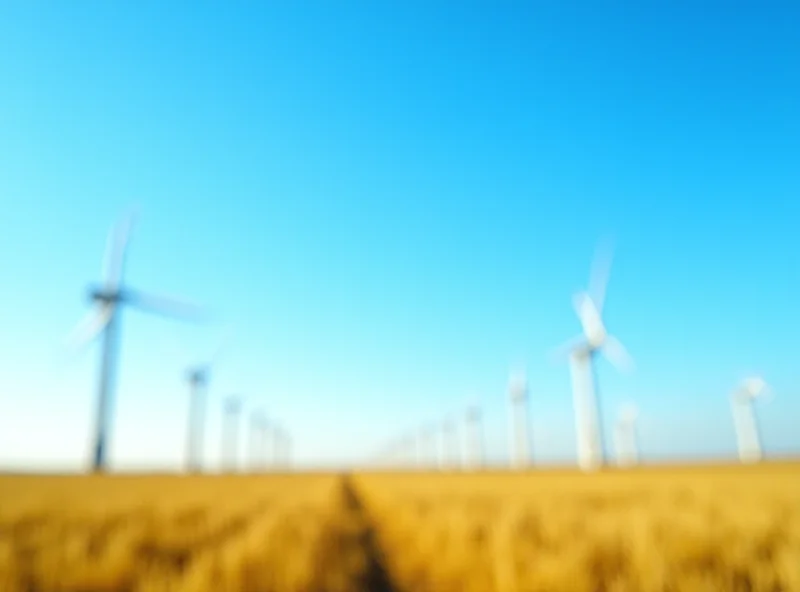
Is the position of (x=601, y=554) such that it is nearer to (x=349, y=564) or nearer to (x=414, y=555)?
(x=414, y=555)

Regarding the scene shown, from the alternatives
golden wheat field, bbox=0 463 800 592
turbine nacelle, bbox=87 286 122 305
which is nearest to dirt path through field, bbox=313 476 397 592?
golden wheat field, bbox=0 463 800 592

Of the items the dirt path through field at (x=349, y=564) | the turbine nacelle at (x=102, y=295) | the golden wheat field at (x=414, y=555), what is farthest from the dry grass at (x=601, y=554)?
the turbine nacelle at (x=102, y=295)

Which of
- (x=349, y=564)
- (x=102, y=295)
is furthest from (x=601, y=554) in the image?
(x=102, y=295)

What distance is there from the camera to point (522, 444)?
75938 millimetres

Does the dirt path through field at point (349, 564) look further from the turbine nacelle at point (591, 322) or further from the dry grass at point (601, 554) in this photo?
the turbine nacelle at point (591, 322)

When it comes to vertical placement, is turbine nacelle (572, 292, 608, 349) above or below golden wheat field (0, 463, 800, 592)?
above

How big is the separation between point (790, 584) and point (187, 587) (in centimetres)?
567

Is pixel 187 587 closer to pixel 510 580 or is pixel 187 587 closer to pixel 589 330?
pixel 510 580

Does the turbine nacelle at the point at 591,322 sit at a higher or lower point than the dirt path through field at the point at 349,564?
higher

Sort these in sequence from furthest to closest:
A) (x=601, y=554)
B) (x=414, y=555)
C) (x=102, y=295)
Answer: (x=102, y=295) < (x=414, y=555) < (x=601, y=554)

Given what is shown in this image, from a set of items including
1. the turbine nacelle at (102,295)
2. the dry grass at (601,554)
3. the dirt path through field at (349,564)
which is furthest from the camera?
the turbine nacelle at (102,295)

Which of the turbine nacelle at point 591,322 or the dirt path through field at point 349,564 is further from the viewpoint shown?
the turbine nacelle at point 591,322

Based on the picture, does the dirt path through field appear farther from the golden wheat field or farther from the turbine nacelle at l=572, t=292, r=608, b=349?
the turbine nacelle at l=572, t=292, r=608, b=349

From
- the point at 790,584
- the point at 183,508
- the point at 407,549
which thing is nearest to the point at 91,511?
the point at 183,508
